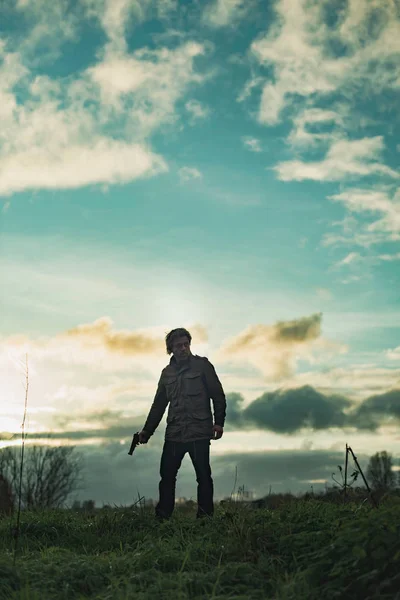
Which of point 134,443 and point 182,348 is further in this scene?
point 134,443

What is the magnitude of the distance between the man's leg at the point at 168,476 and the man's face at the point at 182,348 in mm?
1146

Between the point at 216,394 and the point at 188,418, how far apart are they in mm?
482

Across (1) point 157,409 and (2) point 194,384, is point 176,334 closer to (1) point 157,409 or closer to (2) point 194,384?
(2) point 194,384

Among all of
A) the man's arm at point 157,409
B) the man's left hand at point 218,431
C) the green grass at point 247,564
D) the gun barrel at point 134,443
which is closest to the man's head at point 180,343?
the man's arm at point 157,409

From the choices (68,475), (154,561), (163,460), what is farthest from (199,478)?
(68,475)

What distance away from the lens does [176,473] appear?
887cm

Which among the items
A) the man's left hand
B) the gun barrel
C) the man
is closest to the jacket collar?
the man

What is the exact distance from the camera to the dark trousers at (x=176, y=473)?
860 centimetres

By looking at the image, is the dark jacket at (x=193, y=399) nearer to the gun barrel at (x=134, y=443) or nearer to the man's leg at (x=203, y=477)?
the man's leg at (x=203, y=477)

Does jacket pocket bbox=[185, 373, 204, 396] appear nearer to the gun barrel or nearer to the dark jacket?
the dark jacket

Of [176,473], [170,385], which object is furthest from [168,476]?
[170,385]

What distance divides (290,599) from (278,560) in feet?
3.35

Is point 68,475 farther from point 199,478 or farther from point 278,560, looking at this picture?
point 278,560

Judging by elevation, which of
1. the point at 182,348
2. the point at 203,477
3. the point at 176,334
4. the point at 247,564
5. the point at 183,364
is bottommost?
the point at 247,564
